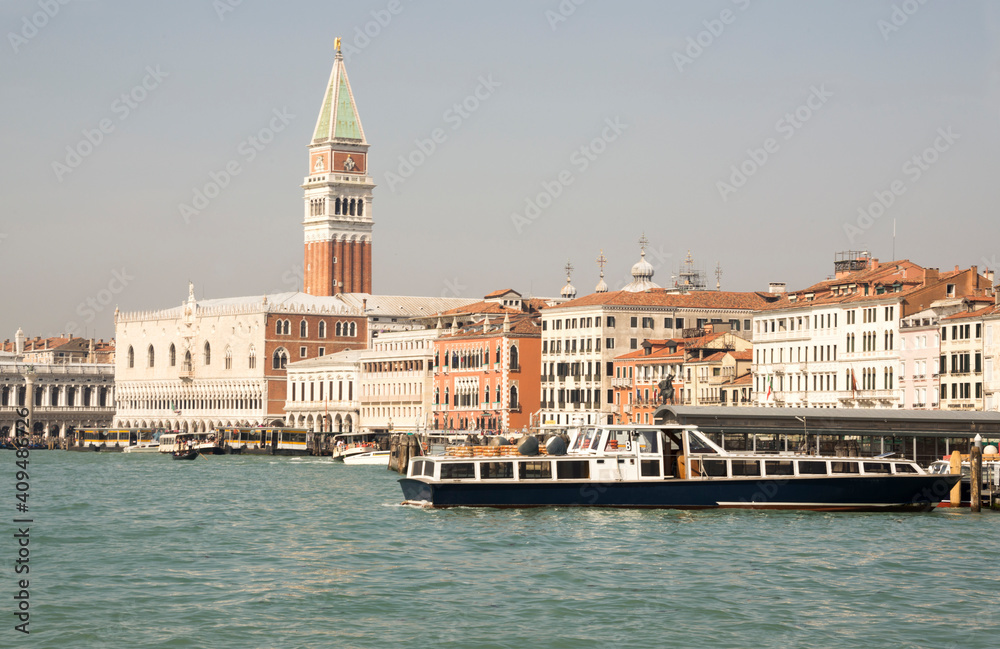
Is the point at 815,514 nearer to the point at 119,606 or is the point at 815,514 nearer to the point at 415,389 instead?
the point at 119,606

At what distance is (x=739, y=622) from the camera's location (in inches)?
900

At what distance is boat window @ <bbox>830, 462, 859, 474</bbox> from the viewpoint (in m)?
37.5

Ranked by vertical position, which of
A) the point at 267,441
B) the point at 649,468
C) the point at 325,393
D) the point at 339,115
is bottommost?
the point at 267,441

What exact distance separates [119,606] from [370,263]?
115 metres

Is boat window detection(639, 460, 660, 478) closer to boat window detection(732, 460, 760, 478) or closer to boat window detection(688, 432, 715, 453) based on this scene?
boat window detection(688, 432, 715, 453)

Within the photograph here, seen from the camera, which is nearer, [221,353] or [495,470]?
[495,470]

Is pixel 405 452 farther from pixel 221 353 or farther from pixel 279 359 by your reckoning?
pixel 221 353

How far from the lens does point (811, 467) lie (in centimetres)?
3753

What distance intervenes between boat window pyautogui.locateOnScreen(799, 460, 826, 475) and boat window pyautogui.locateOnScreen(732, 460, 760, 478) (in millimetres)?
1062

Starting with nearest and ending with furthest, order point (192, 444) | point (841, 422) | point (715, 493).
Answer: point (715, 493) → point (841, 422) → point (192, 444)

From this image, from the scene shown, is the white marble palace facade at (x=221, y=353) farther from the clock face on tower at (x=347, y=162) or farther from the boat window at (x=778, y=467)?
the boat window at (x=778, y=467)

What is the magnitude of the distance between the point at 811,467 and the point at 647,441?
11.9 ft

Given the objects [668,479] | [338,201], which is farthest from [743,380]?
[338,201]

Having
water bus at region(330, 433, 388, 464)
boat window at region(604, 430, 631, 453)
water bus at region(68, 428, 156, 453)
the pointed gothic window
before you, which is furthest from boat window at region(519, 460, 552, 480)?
the pointed gothic window
